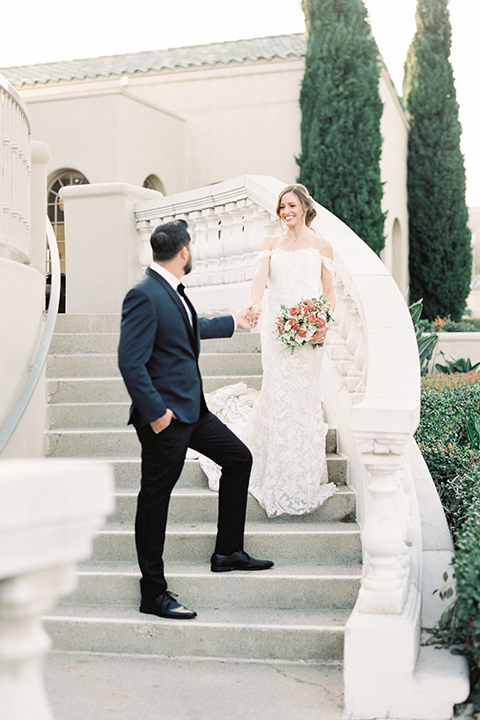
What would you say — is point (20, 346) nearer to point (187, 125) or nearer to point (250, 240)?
point (250, 240)

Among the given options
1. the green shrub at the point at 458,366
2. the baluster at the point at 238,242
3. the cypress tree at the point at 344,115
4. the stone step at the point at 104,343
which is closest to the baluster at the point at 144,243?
the baluster at the point at 238,242

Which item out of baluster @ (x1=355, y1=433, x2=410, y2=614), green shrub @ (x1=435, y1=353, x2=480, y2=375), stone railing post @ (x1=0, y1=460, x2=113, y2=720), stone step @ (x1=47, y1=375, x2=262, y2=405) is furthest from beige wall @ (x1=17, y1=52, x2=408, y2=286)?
stone railing post @ (x1=0, y1=460, x2=113, y2=720)

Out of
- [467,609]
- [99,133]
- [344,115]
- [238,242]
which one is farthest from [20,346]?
[344,115]

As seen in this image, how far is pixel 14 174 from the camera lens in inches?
231

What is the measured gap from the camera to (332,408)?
19.2 ft

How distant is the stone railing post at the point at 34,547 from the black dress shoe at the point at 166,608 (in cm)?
279

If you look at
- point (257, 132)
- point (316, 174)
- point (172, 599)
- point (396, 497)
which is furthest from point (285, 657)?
point (257, 132)

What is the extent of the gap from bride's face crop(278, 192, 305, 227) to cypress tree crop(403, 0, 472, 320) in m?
16.2

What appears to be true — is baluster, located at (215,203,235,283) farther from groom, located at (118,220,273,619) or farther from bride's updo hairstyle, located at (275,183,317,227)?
groom, located at (118,220,273,619)

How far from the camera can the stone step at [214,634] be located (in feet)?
13.3

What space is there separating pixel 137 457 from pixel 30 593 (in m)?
4.39

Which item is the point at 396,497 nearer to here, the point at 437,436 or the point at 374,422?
the point at 374,422

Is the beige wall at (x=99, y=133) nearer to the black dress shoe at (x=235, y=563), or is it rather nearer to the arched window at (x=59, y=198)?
the arched window at (x=59, y=198)

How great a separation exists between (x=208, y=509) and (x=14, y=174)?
284 cm
